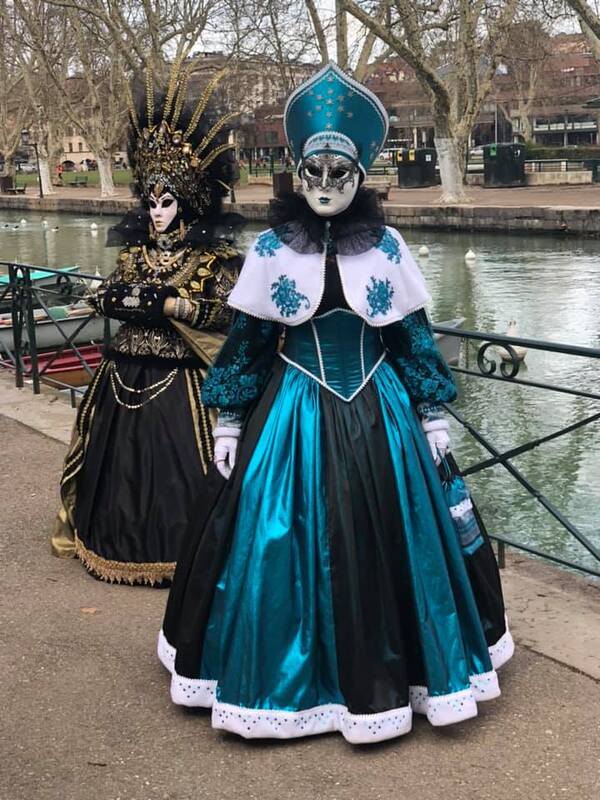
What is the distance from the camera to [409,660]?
8.87ft

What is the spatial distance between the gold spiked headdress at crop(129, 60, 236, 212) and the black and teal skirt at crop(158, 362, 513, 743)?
1321mm

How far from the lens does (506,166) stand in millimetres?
30766

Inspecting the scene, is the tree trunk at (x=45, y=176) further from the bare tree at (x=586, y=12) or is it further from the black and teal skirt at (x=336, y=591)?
the black and teal skirt at (x=336, y=591)

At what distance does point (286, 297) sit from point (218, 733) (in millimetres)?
1155

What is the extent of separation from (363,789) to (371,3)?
2418 cm

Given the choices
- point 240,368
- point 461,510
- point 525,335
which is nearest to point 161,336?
point 240,368

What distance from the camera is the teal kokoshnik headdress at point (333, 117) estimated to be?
9.08 feet

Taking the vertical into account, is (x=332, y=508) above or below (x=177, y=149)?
below

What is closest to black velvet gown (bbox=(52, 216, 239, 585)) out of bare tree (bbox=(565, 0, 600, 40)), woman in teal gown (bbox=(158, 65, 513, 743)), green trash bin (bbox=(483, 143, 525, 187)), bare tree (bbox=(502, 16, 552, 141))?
woman in teal gown (bbox=(158, 65, 513, 743))

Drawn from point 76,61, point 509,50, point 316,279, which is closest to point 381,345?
point 316,279

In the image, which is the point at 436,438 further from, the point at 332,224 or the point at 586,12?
the point at 586,12

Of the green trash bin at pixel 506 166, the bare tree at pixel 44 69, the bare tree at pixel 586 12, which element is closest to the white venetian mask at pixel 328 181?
the bare tree at pixel 586 12

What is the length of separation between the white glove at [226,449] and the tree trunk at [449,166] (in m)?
22.8

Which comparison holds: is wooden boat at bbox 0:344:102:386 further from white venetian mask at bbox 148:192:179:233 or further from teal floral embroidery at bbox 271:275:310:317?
teal floral embroidery at bbox 271:275:310:317
